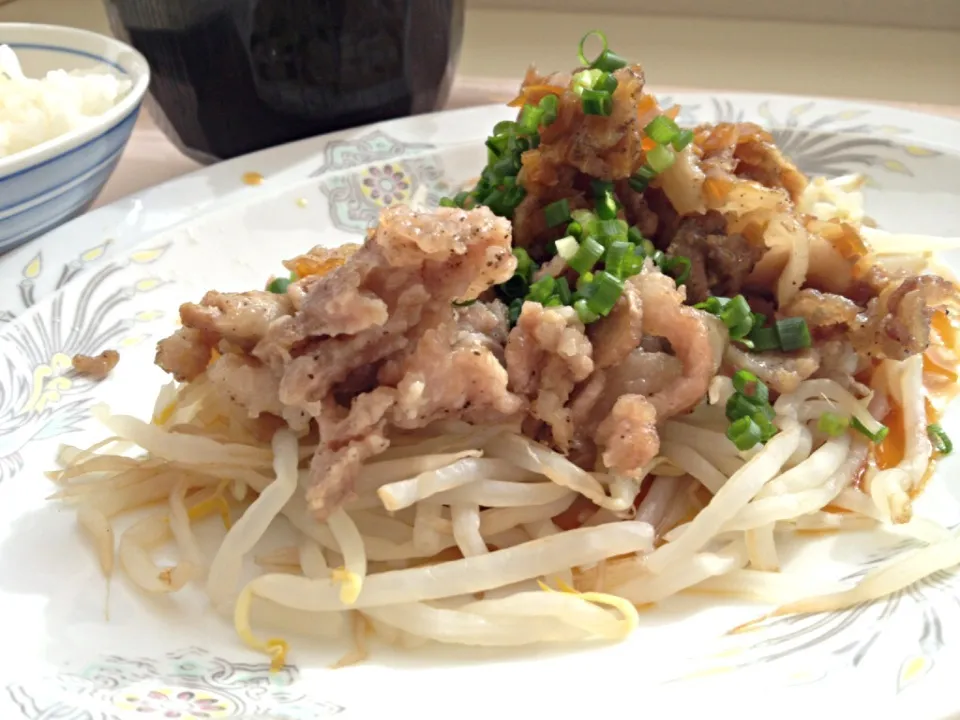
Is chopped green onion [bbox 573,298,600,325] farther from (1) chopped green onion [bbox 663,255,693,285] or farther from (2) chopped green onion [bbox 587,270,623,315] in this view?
(1) chopped green onion [bbox 663,255,693,285]

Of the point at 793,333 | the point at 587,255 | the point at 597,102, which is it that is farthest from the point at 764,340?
the point at 597,102

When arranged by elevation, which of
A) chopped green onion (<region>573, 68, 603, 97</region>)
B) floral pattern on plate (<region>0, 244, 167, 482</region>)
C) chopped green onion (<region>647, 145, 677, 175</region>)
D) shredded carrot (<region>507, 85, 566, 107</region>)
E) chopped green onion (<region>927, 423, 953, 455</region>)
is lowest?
chopped green onion (<region>927, 423, 953, 455</region>)

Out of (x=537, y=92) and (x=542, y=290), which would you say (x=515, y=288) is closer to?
(x=542, y=290)

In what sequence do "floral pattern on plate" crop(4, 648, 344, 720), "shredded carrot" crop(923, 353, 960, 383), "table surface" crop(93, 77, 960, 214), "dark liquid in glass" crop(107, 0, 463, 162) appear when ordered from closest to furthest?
1. "floral pattern on plate" crop(4, 648, 344, 720)
2. "shredded carrot" crop(923, 353, 960, 383)
3. "dark liquid in glass" crop(107, 0, 463, 162)
4. "table surface" crop(93, 77, 960, 214)

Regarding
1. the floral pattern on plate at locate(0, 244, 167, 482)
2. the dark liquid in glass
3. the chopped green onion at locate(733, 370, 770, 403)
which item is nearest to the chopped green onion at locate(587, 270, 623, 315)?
the chopped green onion at locate(733, 370, 770, 403)

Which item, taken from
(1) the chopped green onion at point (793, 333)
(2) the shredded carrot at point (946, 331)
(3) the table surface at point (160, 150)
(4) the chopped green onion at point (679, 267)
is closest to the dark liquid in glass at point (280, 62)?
(3) the table surface at point (160, 150)

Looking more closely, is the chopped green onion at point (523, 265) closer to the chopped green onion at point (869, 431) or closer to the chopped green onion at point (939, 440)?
the chopped green onion at point (869, 431)

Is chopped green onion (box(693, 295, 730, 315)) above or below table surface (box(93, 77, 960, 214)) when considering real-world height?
above
